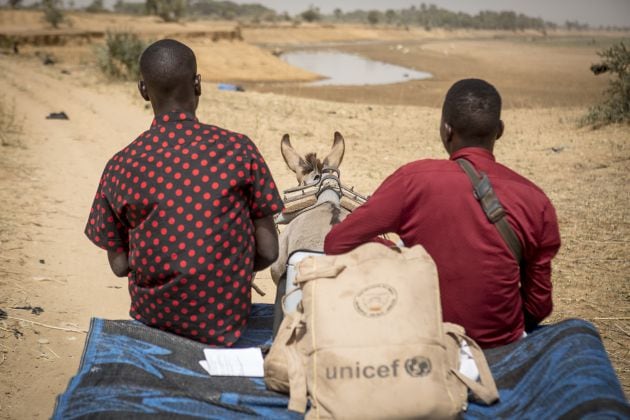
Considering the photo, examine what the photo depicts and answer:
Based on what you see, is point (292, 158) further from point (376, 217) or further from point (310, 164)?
point (376, 217)

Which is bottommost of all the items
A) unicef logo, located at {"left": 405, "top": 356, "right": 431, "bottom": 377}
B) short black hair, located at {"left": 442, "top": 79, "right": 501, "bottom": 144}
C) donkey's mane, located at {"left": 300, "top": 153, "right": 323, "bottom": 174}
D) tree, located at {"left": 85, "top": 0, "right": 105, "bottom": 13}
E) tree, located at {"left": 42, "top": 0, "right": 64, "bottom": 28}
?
unicef logo, located at {"left": 405, "top": 356, "right": 431, "bottom": 377}

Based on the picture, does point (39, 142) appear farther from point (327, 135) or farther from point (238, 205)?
point (238, 205)

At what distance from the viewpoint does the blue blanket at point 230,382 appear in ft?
7.25

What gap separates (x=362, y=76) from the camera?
29.0 meters

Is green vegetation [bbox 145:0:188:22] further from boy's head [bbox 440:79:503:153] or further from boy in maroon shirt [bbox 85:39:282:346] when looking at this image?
boy's head [bbox 440:79:503:153]

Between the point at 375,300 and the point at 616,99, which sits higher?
the point at 616,99

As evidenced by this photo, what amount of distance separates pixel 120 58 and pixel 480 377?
16.9m

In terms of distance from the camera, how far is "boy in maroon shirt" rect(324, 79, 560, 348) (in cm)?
247

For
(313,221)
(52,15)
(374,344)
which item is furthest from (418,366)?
(52,15)

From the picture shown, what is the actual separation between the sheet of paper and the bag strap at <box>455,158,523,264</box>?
1.15 meters

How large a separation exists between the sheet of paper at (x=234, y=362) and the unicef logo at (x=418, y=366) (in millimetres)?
752

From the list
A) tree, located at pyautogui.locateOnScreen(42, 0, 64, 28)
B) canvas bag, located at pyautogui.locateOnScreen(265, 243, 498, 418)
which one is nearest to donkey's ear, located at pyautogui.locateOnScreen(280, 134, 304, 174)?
canvas bag, located at pyautogui.locateOnScreen(265, 243, 498, 418)

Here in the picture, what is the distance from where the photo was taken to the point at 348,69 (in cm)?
3319

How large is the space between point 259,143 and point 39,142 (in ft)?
11.0
